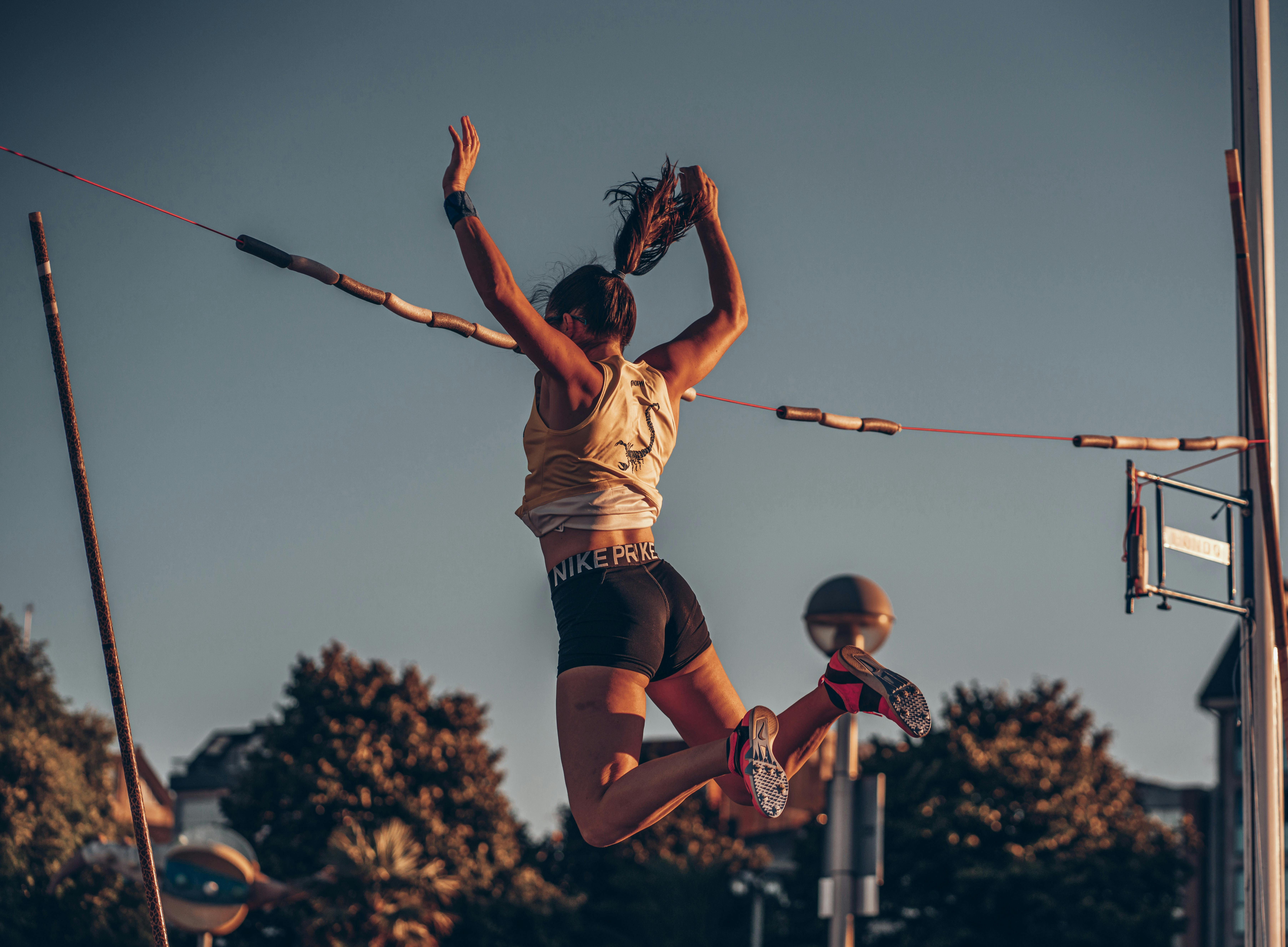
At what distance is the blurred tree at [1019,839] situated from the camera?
109 feet

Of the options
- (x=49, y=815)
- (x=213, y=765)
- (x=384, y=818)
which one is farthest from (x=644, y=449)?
(x=213, y=765)

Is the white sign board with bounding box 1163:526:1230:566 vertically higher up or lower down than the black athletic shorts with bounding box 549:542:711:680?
higher up

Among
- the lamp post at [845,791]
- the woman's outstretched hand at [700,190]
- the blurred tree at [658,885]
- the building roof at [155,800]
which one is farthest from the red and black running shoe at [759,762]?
the building roof at [155,800]

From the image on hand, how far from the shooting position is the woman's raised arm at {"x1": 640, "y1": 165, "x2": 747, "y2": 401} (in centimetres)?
591

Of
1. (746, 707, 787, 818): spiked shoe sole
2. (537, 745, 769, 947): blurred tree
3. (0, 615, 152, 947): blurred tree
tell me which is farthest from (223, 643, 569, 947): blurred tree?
(746, 707, 787, 818): spiked shoe sole

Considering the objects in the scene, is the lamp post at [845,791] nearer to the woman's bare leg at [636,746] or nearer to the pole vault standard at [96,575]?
the woman's bare leg at [636,746]

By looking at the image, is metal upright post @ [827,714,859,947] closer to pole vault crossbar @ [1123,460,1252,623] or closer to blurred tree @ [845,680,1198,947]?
pole vault crossbar @ [1123,460,1252,623]


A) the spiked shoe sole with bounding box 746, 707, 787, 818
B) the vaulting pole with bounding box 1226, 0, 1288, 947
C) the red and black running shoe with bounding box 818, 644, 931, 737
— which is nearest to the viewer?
the spiked shoe sole with bounding box 746, 707, 787, 818

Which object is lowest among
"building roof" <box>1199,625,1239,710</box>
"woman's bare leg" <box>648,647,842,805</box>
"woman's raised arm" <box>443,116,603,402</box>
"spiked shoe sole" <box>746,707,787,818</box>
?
"spiked shoe sole" <box>746,707,787,818</box>

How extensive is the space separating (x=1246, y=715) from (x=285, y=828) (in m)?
28.0

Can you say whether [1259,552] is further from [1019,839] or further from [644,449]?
[1019,839]

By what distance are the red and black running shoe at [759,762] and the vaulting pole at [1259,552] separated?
5027 millimetres

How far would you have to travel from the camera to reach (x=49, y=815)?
115ft

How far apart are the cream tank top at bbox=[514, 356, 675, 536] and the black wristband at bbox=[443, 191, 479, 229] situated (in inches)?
26.4
